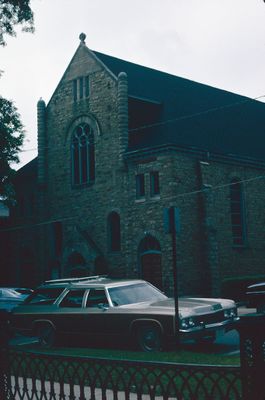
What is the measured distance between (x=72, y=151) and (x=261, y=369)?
29.5 m

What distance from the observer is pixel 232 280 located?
25.8 meters

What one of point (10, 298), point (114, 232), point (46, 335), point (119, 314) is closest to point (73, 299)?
point (46, 335)

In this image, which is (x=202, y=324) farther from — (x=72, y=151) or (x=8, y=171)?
(x=72, y=151)

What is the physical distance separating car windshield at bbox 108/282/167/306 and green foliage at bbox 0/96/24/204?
14669mm

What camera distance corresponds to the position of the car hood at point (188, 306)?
37.7 ft

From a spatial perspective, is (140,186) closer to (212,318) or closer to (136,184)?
(136,184)

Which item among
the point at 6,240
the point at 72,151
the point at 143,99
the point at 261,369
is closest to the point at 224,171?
the point at 143,99

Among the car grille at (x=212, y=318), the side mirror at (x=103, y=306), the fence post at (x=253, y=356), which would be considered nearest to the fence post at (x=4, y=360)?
the fence post at (x=253, y=356)

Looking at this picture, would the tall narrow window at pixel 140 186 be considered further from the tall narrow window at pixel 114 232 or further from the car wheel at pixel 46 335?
the car wheel at pixel 46 335

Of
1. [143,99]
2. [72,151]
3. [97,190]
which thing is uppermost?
[143,99]

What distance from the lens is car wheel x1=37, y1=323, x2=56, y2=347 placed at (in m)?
13.4

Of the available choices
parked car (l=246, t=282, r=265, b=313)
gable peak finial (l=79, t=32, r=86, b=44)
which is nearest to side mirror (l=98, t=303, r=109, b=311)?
parked car (l=246, t=282, r=265, b=313)

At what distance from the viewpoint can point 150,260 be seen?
1088 inches

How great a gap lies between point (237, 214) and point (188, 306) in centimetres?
1943
